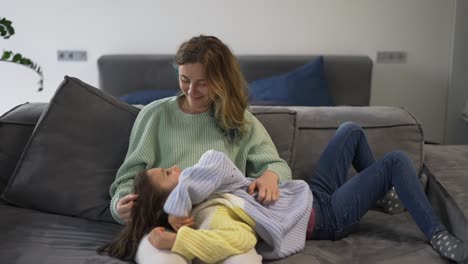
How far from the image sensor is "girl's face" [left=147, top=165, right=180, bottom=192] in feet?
5.27

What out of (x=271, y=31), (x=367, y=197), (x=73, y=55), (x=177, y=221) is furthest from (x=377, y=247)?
(x=73, y=55)

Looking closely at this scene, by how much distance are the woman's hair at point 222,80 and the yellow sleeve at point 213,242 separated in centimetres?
45

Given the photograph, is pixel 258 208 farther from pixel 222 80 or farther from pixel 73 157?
pixel 73 157

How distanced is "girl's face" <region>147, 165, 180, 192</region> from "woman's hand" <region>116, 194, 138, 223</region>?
0.09 meters

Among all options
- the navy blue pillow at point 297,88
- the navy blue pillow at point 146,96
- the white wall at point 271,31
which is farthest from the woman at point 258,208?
the white wall at point 271,31

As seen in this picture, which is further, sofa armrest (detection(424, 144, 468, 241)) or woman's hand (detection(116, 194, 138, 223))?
sofa armrest (detection(424, 144, 468, 241))

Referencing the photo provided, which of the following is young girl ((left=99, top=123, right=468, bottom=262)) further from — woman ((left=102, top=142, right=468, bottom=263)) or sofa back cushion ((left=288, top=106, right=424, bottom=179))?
sofa back cushion ((left=288, top=106, right=424, bottom=179))

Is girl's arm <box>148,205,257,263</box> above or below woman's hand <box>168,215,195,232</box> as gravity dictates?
below

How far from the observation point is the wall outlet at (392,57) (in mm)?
3949

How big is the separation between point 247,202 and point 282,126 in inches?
20.1

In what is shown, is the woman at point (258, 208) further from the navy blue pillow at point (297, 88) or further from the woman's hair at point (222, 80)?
the navy blue pillow at point (297, 88)

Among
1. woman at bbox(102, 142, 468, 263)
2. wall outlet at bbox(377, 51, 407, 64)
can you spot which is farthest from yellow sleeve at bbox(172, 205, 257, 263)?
wall outlet at bbox(377, 51, 407, 64)

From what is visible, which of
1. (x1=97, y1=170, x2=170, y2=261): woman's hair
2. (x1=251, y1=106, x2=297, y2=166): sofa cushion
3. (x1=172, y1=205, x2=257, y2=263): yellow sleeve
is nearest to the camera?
(x1=172, y1=205, x2=257, y2=263): yellow sleeve

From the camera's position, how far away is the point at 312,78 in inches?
142
